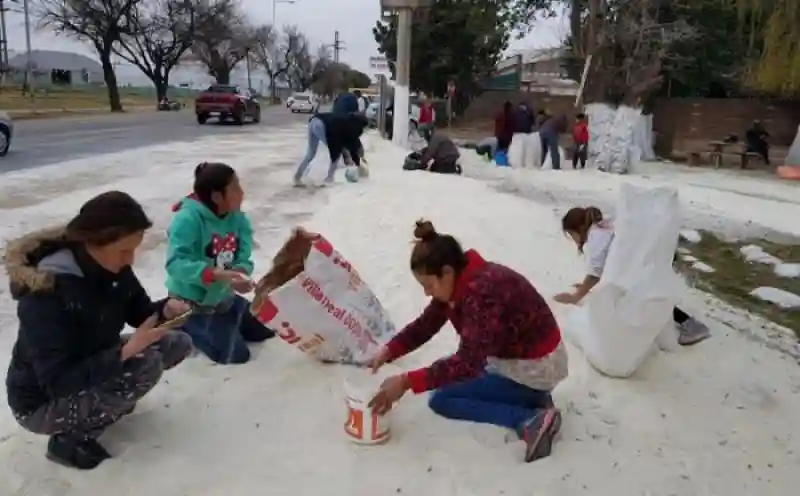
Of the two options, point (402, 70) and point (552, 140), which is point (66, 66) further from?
point (552, 140)

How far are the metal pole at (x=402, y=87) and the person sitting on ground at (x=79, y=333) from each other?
16326 mm

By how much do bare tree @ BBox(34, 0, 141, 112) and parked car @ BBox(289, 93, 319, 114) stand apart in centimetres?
1129

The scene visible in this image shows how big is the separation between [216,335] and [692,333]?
9.20 feet

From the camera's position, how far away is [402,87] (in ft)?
63.0

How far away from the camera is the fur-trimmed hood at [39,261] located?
8.58ft

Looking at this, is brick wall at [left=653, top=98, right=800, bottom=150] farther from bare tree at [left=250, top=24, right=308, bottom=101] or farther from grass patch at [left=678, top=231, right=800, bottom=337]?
bare tree at [left=250, top=24, right=308, bottom=101]

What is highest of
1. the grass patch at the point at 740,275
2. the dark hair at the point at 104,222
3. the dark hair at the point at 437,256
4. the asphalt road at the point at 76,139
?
the dark hair at the point at 104,222

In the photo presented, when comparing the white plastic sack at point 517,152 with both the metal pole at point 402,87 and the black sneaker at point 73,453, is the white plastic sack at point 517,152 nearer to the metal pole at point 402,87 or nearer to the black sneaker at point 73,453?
the metal pole at point 402,87

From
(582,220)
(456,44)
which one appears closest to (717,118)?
(456,44)

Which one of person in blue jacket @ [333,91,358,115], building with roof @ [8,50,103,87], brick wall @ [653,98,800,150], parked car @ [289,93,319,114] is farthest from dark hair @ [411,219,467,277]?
building with roof @ [8,50,103,87]

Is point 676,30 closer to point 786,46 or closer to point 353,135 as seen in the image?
point 786,46

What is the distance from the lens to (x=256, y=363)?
409cm

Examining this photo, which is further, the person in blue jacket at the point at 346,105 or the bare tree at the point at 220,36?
the bare tree at the point at 220,36

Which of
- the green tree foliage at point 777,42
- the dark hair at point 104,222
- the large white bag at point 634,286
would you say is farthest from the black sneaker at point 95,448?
the green tree foliage at point 777,42
